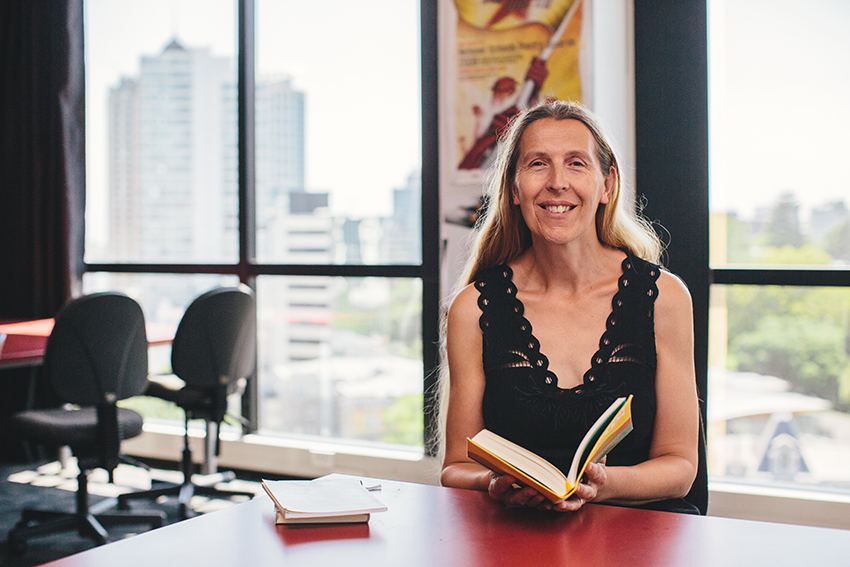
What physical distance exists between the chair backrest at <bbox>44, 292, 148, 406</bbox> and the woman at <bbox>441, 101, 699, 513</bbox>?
1.62 meters

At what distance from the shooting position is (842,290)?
283 cm

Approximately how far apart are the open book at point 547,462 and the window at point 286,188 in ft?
7.54

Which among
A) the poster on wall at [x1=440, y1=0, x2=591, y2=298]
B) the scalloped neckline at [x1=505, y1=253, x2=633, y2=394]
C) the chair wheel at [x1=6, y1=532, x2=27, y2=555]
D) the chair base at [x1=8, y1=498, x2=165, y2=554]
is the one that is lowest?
the chair wheel at [x1=6, y1=532, x2=27, y2=555]

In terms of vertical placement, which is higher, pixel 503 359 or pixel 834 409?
pixel 503 359

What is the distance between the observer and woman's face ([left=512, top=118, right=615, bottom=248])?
5.37 ft

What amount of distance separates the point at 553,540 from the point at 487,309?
0.70 meters

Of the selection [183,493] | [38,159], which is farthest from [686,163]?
[38,159]

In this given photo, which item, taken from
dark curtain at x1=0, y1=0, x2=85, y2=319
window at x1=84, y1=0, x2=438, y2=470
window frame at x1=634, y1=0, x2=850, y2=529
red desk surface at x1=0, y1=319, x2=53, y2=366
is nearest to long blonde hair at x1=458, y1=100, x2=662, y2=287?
window frame at x1=634, y1=0, x2=850, y2=529

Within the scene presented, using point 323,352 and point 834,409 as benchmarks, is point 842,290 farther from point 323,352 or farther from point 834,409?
point 323,352

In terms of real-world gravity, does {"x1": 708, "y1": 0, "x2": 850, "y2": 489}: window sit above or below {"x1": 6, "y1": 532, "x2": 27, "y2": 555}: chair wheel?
above

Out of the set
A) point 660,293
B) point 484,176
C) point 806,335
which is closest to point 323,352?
point 484,176

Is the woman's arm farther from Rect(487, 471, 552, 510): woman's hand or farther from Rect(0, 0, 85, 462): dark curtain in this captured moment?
Rect(0, 0, 85, 462): dark curtain

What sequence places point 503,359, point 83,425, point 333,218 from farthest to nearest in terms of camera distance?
point 333,218 < point 83,425 < point 503,359

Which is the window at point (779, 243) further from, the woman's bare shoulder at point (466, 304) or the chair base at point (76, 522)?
the chair base at point (76, 522)
